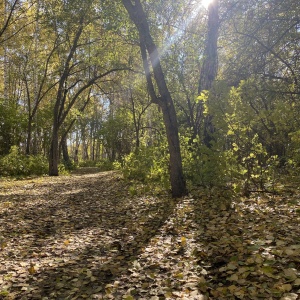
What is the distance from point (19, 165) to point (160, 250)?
513 inches

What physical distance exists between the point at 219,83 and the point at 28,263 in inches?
180

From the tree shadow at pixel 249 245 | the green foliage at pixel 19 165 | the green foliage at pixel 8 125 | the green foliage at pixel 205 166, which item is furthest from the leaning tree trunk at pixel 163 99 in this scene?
the green foliage at pixel 8 125

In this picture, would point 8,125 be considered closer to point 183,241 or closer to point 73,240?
point 73,240

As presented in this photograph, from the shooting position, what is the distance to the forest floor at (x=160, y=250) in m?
2.73

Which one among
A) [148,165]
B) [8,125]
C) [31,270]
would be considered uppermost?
[8,125]

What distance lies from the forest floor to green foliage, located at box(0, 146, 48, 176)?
8.51 metres

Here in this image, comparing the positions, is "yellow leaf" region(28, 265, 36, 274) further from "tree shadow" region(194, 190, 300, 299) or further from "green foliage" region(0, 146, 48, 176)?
"green foliage" region(0, 146, 48, 176)

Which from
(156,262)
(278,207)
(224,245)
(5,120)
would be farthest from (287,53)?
(5,120)

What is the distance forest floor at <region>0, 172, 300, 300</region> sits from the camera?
2.73m

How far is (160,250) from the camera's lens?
150 inches

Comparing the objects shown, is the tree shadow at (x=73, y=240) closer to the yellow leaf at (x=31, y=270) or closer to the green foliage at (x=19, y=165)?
the yellow leaf at (x=31, y=270)

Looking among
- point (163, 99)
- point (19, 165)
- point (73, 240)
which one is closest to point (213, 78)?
point (163, 99)

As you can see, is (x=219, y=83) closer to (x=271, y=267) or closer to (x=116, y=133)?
(x=271, y=267)

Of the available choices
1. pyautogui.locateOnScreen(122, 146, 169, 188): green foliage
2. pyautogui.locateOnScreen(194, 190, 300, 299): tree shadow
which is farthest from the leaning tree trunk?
pyautogui.locateOnScreen(122, 146, 169, 188): green foliage
